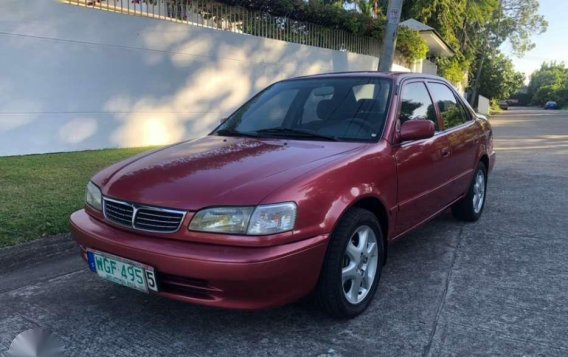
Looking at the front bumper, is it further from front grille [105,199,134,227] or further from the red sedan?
front grille [105,199,134,227]

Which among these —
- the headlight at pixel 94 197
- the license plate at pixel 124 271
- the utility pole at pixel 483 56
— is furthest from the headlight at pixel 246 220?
the utility pole at pixel 483 56

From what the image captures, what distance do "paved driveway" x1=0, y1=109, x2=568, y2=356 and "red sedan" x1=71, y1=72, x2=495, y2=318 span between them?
28cm

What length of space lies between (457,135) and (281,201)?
2713mm

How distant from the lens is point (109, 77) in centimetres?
889

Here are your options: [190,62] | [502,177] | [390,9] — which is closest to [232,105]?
[190,62]

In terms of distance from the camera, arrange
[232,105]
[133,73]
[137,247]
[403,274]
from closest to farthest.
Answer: [137,247] → [403,274] → [133,73] → [232,105]

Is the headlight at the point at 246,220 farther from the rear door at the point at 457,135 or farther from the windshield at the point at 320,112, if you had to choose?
the rear door at the point at 457,135

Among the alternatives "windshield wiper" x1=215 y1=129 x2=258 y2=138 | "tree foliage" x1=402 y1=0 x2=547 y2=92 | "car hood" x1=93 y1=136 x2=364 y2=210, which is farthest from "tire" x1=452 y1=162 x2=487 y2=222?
"tree foliage" x1=402 y1=0 x2=547 y2=92

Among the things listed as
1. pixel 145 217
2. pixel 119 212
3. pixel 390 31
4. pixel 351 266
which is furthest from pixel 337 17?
pixel 145 217

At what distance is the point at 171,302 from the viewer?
133 inches

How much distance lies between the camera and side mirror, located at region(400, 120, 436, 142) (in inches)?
141

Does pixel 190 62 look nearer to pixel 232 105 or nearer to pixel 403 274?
pixel 232 105

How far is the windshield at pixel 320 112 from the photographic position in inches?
145

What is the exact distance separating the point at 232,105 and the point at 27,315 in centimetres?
876
